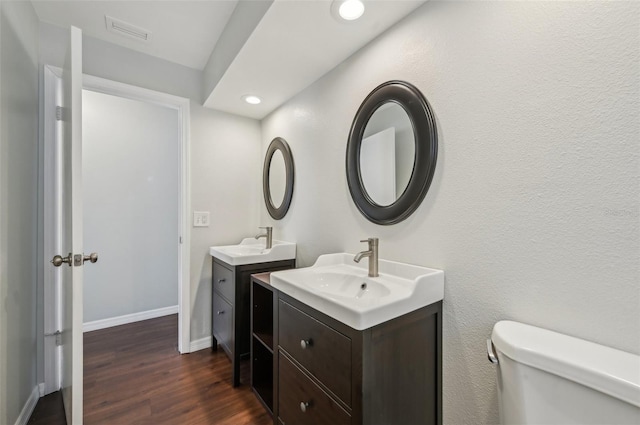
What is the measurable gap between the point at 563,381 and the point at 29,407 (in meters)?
2.56

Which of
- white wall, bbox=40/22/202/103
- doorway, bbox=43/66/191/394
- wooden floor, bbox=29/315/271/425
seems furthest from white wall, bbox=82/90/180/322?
white wall, bbox=40/22/202/103

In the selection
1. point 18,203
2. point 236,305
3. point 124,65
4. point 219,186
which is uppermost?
point 124,65

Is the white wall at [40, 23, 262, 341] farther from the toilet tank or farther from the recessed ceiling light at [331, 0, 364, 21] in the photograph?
the toilet tank

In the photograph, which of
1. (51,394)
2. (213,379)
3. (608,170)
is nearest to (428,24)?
(608,170)

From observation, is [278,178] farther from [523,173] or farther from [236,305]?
[523,173]

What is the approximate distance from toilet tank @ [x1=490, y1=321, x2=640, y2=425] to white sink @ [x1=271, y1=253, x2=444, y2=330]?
28 cm

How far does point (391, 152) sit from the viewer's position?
1324 mm

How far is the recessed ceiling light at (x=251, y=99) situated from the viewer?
2094mm

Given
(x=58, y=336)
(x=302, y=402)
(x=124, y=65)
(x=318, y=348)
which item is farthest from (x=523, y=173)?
(x=58, y=336)

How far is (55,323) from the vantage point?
1.78m

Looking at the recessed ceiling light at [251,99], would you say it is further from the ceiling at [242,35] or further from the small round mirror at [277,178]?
the small round mirror at [277,178]

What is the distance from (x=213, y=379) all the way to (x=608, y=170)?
2277mm

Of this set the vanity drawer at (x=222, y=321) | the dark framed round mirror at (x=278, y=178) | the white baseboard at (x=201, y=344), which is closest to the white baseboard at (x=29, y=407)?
the white baseboard at (x=201, y=344)

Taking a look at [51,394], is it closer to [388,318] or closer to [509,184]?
[388,318]
